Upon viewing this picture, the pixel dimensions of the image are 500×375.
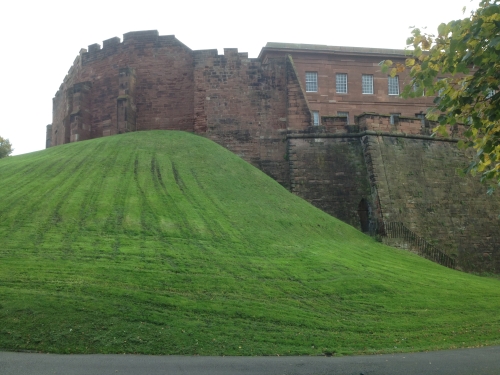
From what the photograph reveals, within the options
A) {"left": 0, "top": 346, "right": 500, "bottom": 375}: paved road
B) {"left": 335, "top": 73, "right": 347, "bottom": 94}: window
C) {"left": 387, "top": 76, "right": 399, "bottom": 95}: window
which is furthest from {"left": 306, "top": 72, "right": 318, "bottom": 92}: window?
{"left": 0, "top": 346, "right": 500, "bottom": 375}: paved road

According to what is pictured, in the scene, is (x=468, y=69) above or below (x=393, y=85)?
below

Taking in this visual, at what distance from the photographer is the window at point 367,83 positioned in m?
40.9

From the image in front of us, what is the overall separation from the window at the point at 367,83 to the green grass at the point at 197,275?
19516 mm

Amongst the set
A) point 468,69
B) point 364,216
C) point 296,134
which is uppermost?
point 296,134

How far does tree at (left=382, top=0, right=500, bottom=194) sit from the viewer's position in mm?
8621

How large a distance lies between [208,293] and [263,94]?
1974 cm

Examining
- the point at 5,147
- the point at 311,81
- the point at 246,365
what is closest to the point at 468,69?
the point at 246,365

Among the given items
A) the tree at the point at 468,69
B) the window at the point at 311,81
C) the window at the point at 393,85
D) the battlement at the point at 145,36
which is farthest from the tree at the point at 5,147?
the tree at the point at 468,69

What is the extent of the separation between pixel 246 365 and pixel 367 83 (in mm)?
33345

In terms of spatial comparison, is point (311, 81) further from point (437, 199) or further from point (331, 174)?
point (437, 199)

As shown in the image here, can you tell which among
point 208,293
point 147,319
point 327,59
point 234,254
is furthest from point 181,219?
point 327,59

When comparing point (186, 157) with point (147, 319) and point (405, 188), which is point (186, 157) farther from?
point (147, 319)

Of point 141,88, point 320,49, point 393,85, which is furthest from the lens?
point 393,85

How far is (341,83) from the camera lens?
4056 cm
